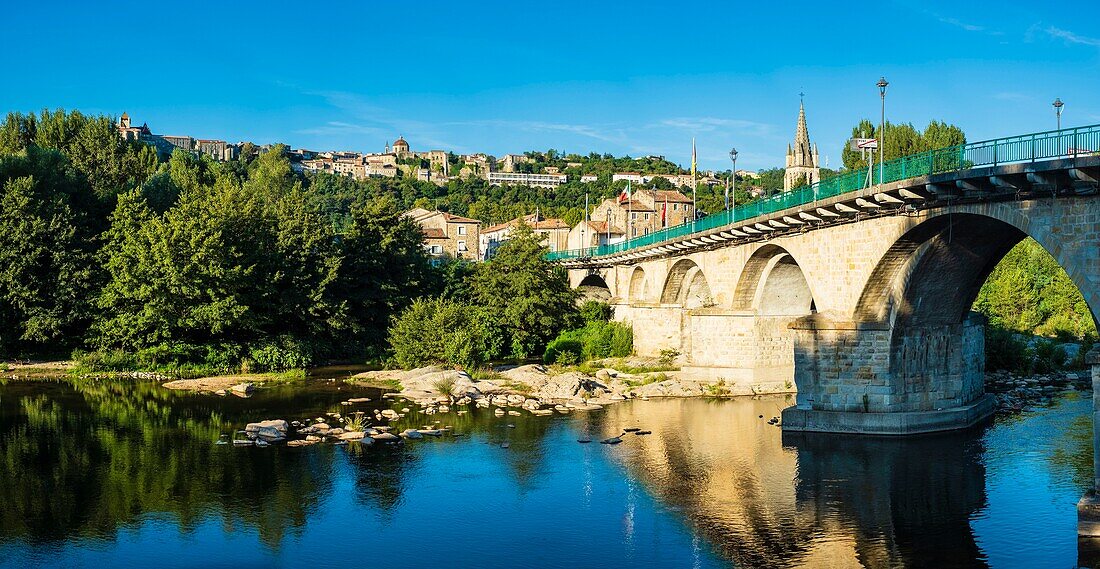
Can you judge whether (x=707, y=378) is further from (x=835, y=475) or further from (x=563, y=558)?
(x=563, y=558)

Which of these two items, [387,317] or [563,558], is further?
[387,317]

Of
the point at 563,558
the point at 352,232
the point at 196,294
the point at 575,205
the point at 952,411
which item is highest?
the point at 575,205

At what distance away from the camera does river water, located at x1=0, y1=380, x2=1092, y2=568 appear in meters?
19.8

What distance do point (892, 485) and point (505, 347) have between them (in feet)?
110

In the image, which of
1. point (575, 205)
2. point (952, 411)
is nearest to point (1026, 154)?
point (952, 411)

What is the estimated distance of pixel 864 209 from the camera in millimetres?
28469

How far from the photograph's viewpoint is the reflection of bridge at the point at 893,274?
20.7 meters

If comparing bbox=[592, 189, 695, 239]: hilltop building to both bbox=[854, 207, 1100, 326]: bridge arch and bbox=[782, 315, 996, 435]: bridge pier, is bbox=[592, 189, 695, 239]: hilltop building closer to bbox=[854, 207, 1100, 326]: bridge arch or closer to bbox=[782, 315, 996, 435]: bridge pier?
bbox=[782, 315, 996, 435]: bridge pier

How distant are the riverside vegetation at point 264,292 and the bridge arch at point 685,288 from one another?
3.99 metres

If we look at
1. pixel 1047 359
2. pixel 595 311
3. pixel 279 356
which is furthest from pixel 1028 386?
pixel 279 356

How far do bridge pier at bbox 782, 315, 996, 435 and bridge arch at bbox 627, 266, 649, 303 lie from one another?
29.4 metres

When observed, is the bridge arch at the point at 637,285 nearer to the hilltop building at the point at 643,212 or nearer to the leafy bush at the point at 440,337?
the leafy bush at the point at 440,337

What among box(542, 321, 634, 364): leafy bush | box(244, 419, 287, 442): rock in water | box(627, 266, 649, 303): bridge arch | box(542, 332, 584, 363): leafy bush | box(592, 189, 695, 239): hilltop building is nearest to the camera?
box(244, 419, 287, 442): rock in water

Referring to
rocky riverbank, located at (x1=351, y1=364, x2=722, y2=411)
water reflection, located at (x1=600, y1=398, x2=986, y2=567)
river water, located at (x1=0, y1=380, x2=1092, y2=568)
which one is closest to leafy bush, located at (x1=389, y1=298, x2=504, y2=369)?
rocky riverbank, located at (x1=351, y1=364, x2=722, y2=411)
